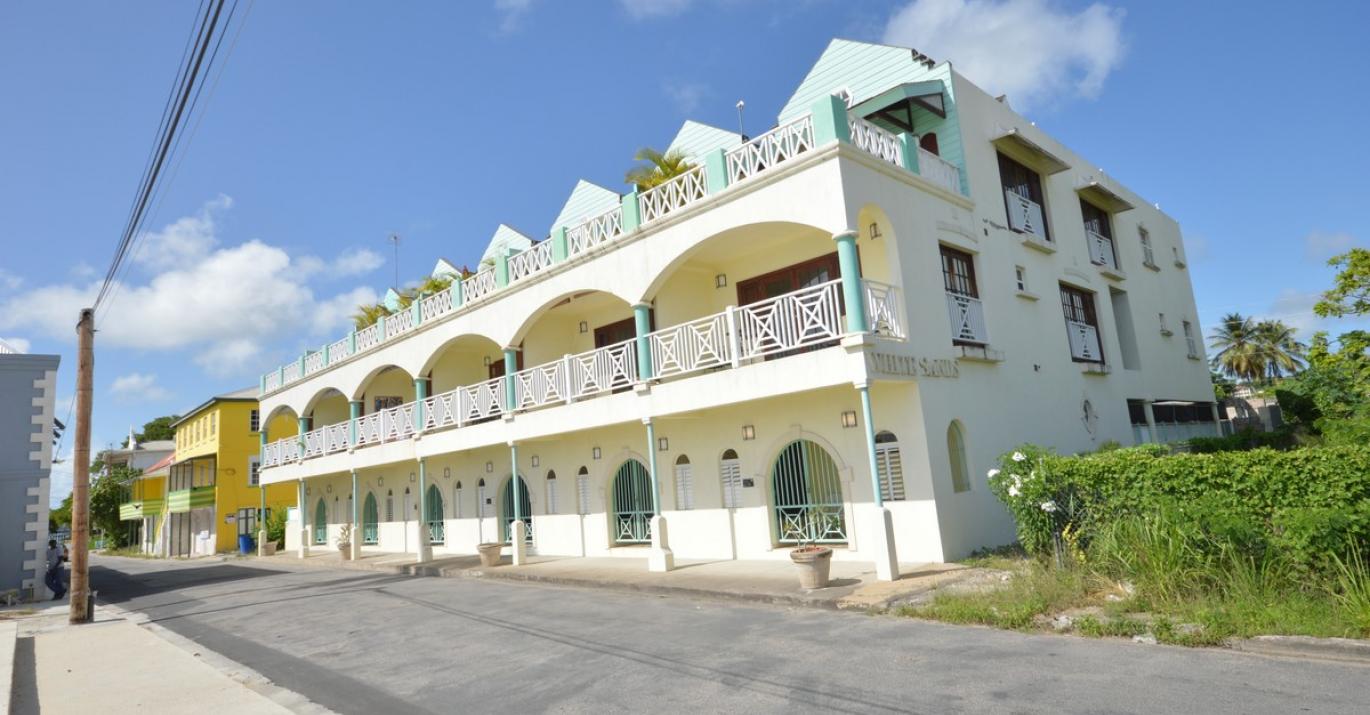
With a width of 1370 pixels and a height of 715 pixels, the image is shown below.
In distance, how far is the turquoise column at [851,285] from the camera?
10.8 m

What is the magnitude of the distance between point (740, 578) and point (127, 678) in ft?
25.1

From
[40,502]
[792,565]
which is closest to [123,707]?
[792,565]

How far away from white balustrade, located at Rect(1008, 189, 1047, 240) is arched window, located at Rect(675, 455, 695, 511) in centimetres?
831

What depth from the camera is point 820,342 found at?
→ 38.8ft

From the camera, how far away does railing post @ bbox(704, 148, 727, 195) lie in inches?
507

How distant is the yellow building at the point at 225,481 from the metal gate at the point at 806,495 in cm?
2996

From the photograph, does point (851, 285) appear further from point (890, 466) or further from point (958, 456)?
point (958, 456)

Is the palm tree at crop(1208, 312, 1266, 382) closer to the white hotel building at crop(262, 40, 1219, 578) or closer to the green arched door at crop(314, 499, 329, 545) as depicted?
the white hotel building at crop(262, 40, 1219, 578)

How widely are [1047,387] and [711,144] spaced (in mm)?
10026

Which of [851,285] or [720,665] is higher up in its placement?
[851,285]

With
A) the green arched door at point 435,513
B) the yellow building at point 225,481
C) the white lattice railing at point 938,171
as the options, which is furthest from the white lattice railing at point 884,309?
the yellow building at point 225,481

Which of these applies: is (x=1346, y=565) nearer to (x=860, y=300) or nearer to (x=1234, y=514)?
(x=1234, y=514)

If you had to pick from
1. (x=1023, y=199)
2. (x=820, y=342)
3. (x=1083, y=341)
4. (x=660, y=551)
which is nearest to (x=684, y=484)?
(x=660, y=551)

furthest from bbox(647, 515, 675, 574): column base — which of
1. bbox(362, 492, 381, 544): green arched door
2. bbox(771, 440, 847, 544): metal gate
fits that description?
bbox(362, 492, 381, 544): green arched door
